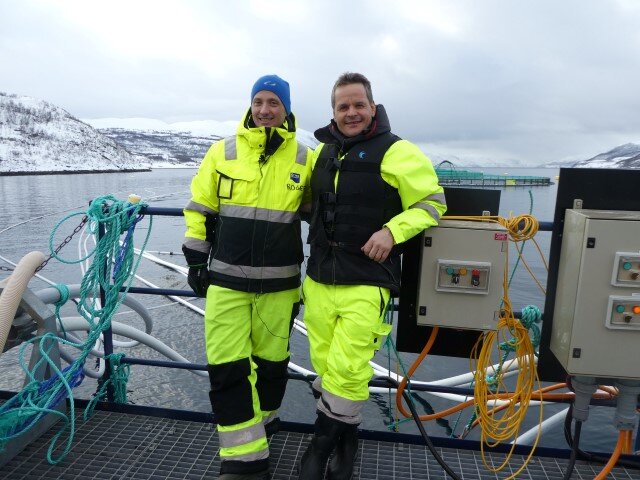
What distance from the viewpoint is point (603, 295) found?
2141 mm

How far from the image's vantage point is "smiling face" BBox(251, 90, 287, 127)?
7.72 ft

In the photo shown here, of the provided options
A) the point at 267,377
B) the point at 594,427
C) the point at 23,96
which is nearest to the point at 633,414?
the point at 267,377

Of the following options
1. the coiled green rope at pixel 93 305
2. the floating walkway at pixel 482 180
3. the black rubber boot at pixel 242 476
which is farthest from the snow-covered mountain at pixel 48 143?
the black rubber boot at pixel 242 476

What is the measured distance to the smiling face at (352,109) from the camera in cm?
224

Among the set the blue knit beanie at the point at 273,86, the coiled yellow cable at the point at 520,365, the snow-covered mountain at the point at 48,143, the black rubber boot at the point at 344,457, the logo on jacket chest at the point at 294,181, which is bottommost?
the black rubber boot at the point at 344,457

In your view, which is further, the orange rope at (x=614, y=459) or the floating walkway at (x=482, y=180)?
the floating walkway at (x=482, y=180)

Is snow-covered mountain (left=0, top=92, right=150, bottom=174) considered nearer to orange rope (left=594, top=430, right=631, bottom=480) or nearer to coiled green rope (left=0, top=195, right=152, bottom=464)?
coiled green rope (left=0, top=195, right=152, bottom=464)

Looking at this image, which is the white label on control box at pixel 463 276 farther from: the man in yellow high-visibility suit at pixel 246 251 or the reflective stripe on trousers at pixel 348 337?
the man in yellow high-visibility suit at pixel 246 251

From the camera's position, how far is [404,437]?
8.59 ft

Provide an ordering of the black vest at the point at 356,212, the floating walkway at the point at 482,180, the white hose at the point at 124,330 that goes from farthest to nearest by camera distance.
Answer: the floating walkway at the point at 482,180
the white hose at the point at 124,330
the black vest at the point at 356,212

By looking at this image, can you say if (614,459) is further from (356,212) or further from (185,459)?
(185,459)

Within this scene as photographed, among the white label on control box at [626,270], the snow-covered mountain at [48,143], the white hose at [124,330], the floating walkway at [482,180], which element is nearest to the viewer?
the white label on control box at [626,270]

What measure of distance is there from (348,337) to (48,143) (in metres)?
128

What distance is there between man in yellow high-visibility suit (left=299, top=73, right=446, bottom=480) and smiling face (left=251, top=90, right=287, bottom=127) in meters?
0.24
